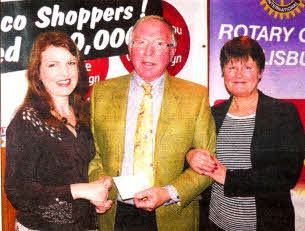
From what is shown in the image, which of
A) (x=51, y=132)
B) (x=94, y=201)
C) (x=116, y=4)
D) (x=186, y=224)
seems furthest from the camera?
(x=116, y=4)

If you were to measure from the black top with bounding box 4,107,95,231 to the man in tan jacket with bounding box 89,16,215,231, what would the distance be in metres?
0.20

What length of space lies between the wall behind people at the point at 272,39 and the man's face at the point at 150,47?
1.42 ft

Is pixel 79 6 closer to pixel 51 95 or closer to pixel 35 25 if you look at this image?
pixel 35 25

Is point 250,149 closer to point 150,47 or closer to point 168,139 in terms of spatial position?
point 168,139

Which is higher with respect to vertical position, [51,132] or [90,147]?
[51,132]

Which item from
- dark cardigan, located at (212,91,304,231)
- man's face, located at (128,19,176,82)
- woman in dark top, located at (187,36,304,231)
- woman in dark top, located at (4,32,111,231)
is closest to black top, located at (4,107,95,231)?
woman in dark top, located at (4,32,111,231)

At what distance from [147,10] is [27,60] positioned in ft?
2.98

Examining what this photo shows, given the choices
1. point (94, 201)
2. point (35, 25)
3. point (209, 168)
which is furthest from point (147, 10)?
point (94, 201)

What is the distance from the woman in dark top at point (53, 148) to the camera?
155 centimetres

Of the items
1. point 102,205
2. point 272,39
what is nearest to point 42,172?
point 102,205

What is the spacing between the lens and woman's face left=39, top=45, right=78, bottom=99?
169cm

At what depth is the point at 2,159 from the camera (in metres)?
1.91

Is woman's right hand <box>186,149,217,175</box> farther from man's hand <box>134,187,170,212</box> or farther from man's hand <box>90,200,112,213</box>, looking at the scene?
man's hand <box>90,200,112,213</box>

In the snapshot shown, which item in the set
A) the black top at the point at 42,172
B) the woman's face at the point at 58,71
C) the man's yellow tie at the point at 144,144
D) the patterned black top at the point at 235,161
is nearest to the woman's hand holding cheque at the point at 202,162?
the patterned black top at the point at 235,161
